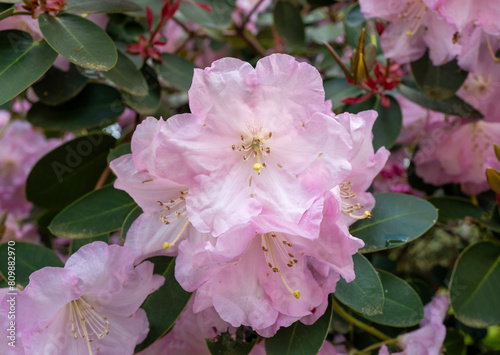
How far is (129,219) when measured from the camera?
90 centimetres

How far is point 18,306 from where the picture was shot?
2.54ft

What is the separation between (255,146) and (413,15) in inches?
22.0

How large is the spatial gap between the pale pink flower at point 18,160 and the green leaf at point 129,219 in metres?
0.90

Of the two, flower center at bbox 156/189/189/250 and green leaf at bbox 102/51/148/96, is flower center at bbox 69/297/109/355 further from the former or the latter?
green leaf at bbox 102/51/148/96

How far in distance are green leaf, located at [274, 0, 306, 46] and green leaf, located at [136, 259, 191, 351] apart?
1001 millimetres

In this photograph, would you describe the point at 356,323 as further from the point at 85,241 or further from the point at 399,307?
the point at 85,241

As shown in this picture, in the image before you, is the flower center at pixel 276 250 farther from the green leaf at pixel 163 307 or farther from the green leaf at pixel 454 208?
the green leaf at pixel 454 208

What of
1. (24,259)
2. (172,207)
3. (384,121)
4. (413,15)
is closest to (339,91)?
(384,121)

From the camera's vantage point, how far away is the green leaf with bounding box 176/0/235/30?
1.47 meters

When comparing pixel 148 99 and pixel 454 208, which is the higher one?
pixel 148 99

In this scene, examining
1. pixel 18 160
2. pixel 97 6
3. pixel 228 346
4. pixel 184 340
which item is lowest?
pixel 18 160

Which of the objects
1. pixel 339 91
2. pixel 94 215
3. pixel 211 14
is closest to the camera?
pixel 94 215

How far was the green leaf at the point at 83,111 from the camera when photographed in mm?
1170

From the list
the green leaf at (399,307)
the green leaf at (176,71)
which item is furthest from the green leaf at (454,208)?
the green leaf at (176,71)
